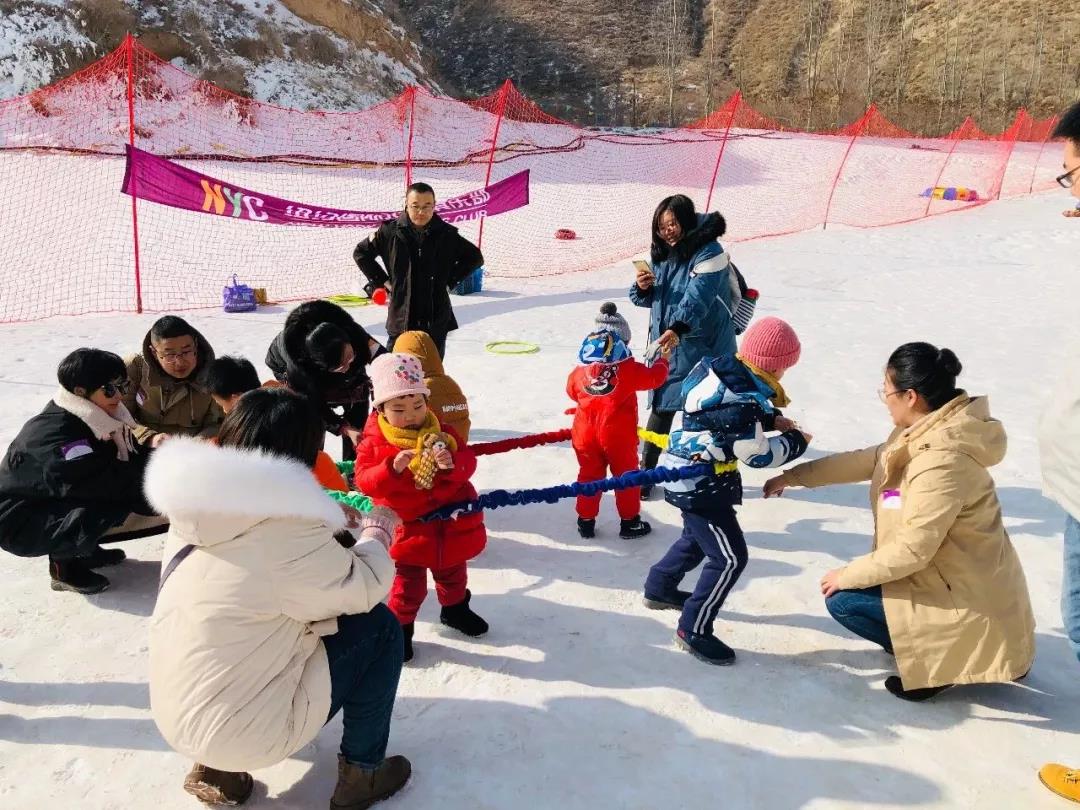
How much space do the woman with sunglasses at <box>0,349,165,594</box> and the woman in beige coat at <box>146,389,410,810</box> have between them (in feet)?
5.11

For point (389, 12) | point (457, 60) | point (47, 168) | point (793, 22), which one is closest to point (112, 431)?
point (47, 168)

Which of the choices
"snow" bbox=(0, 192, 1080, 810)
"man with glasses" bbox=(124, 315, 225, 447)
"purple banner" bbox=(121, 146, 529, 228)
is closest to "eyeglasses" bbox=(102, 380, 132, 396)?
"man with glasses" bbox=(124, 315, 225, 447)

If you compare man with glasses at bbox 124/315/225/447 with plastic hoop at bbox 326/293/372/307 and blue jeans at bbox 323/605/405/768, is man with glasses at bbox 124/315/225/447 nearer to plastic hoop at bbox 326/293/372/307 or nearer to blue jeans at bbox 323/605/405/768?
blue jeans at bbox 323/605/405/768

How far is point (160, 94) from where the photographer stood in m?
19.5

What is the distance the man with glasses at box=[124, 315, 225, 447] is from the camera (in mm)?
3947

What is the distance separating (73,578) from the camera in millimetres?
3742

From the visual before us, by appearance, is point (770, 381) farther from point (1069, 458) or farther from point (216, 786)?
point (216, 786)

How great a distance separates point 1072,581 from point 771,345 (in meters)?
1.29

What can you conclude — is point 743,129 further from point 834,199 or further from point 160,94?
point 160,94

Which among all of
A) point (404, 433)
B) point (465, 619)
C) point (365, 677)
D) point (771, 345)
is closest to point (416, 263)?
point (404, 433)

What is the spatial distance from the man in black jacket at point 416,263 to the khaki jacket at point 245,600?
295cm

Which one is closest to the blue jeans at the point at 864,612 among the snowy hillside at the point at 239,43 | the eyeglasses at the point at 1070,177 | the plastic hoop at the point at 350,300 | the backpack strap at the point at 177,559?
the eyeglasses at the point at 1070,177

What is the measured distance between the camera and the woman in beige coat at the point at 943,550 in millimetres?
2842

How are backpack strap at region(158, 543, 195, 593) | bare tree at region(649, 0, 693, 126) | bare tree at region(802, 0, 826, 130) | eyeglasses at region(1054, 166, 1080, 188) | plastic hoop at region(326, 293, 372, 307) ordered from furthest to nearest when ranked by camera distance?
1. bare tree at region(802, 0, 826, 130)
2. bare tree at region(649, 0, 693, 126)
3. plastic hoop at region(326, 293, 372, 307)
4. eyeglasses at region(1054, 166, 1080, 188)
5. backpack strap at region(158, 543, 195, 593)
